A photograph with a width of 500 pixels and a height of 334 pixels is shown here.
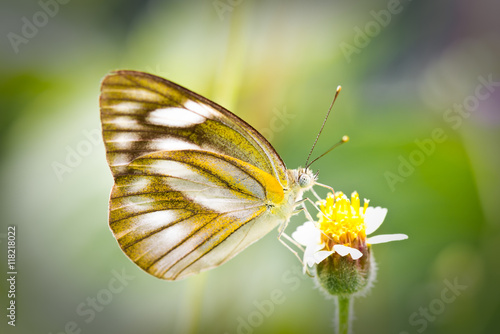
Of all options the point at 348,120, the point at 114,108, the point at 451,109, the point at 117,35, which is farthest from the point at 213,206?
the point at 117,35

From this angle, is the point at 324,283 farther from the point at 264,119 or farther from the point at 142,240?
the point at 264,119

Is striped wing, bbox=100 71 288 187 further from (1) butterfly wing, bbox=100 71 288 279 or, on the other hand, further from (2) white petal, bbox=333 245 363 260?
(2) white petal, bbox=333 245 363 260

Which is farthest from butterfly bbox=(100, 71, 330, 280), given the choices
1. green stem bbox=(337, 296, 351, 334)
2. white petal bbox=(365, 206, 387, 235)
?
green stem bbox=(337, 296, 351, 334)

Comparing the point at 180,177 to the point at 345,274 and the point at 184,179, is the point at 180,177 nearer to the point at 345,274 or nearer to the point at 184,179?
the point at 184,179

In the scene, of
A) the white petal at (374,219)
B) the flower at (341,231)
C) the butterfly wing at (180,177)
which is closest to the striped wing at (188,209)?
the butterfly wing at (180,177)

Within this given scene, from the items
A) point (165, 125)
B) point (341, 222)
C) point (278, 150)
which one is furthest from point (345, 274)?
point (278, 150)
